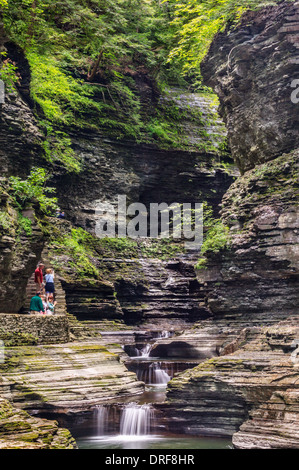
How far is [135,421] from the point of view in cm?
1328

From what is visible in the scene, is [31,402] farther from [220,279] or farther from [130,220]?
[130,220]

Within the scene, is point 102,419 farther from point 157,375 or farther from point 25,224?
point 25,224

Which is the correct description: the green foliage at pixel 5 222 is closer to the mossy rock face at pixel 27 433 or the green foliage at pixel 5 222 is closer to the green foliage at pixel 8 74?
the mossy rock face at pixel 27 433

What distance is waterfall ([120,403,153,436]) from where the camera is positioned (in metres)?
13.2

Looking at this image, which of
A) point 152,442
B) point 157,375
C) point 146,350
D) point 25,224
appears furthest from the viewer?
point 146,350

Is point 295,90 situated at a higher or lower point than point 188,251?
higher

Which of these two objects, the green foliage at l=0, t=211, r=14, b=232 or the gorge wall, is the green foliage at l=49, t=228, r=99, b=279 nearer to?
the gorge wall

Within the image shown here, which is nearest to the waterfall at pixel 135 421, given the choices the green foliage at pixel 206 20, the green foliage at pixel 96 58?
the green foliage at pixel 206 20

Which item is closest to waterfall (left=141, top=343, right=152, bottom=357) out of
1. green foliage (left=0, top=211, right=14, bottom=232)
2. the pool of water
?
the pool of water

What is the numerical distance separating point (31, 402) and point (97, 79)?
22.9m

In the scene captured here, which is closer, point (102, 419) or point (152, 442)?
point (152, 442)

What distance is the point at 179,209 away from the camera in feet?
101

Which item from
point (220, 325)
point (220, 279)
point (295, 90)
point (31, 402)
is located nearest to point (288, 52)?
point (295, 90)

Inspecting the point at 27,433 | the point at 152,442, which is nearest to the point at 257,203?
the point at 152,442
